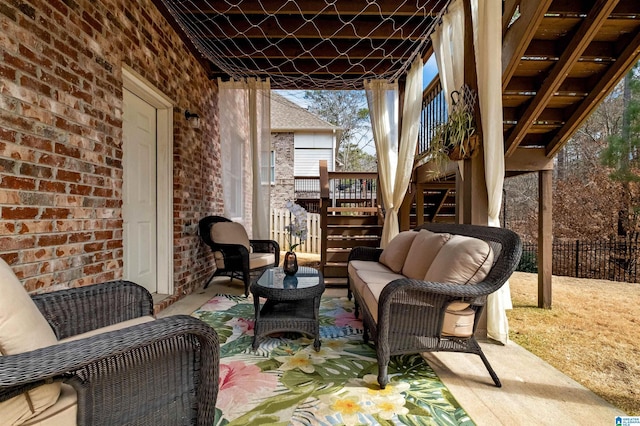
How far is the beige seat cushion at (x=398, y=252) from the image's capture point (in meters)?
2.72

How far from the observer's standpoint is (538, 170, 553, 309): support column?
3.23 meters

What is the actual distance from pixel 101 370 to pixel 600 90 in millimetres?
4042

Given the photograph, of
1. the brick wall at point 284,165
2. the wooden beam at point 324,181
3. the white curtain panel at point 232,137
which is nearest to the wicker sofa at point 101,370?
the white curtain panel at point 232,137

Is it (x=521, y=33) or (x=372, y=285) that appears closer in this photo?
(x=372, y=285)

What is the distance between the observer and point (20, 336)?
35.6 inches

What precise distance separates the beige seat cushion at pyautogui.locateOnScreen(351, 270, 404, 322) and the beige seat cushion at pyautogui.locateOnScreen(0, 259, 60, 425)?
1.51m

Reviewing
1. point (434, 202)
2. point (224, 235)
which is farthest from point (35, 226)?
point (434, 202)

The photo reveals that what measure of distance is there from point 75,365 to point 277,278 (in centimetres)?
178

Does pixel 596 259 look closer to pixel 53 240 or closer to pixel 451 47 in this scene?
pixel 451 47

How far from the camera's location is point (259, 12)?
3.27 metres

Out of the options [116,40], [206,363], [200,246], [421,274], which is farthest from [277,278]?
[116,40]

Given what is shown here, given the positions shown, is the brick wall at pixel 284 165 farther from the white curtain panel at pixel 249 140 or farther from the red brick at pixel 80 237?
the red brick at pixel 80 237

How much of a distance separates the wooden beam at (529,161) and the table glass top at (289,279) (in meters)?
2.47

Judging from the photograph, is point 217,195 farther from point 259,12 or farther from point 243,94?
point 259,12
